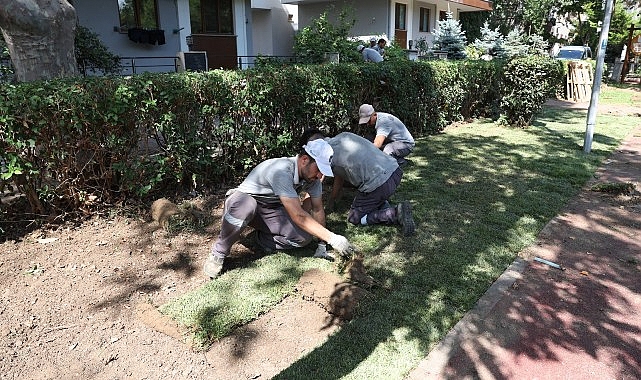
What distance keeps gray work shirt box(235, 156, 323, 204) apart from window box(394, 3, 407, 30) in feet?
66.7

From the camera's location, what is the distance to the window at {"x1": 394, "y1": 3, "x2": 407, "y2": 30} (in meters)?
22.2

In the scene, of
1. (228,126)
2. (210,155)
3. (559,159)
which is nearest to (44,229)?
(210,155)

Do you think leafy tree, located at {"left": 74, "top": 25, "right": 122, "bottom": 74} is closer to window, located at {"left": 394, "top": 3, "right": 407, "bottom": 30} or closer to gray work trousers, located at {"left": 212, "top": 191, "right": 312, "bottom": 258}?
gray work trousers, located at {"left": 212, "top": 191, "right": 312, "bottom": 258}

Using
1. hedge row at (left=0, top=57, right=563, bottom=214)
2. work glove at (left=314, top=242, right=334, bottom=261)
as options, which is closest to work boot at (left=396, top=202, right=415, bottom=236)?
work glove at (left=314, top=242, right=334, bottom=261)

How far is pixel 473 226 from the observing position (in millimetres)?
4797

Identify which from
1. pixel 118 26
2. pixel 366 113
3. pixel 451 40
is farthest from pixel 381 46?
pixel 366 113

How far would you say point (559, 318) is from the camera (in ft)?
10.7

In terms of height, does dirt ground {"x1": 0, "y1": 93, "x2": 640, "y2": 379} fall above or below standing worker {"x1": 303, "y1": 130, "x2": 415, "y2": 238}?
below

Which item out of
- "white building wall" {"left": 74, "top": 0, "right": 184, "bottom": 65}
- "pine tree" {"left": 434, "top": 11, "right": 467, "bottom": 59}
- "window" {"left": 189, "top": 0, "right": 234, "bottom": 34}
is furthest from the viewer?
"pine tree" {"left": 434, "top": 11, "right": 467, "bottom": 59}

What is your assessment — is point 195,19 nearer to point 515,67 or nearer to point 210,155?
point 515,67

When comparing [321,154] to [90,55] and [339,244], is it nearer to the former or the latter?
[339,244]

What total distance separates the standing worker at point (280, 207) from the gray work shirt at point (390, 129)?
224cm

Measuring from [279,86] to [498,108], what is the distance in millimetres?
7329

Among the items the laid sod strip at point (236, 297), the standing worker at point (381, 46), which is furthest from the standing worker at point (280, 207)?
the standing worker at point (381, 46)
